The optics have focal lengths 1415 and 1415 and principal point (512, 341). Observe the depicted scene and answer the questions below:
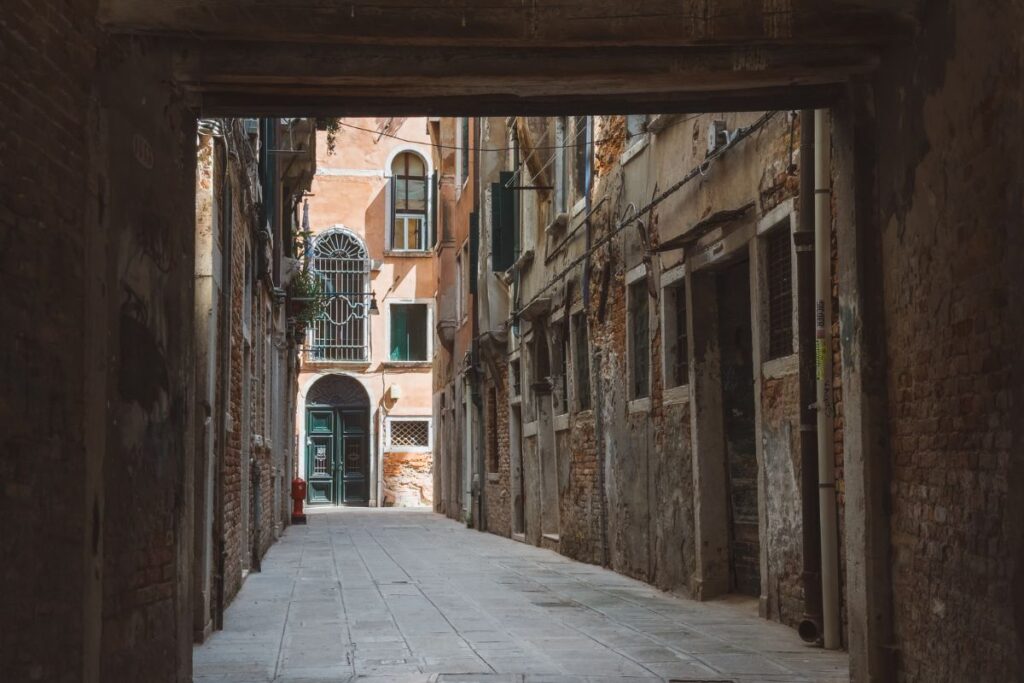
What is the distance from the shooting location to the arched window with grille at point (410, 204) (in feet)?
133

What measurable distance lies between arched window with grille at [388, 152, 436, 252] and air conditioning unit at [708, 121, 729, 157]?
29.2 m

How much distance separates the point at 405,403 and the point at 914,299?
108ft

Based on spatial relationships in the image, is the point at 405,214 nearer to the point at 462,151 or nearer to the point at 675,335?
the point at 462,151

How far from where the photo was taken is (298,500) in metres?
27.5

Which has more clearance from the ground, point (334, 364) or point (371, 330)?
point (371, 330)

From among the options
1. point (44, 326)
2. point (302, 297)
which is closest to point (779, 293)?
point (44, 326)

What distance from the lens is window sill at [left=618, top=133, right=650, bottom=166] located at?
45.0 feet

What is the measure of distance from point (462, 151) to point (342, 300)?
1054 centimetres

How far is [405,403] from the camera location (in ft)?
128

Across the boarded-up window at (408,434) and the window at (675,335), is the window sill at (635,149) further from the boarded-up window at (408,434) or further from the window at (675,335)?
the boarded-up window at (408,434)

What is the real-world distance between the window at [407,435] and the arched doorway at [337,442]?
0.63 m

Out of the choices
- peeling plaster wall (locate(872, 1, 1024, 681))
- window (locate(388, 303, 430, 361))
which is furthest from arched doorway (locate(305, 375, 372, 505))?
peeling plaster wall (locate(872, 1, 1024, 681))

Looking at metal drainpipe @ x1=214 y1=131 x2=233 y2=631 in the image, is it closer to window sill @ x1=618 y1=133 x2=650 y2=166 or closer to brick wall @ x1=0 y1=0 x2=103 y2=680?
window sill @ x1=618 y1=133 x2=650 y2=166

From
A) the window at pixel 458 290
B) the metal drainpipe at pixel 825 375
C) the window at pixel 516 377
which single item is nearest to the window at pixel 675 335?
the metal drainpipe at pixel 825 375
